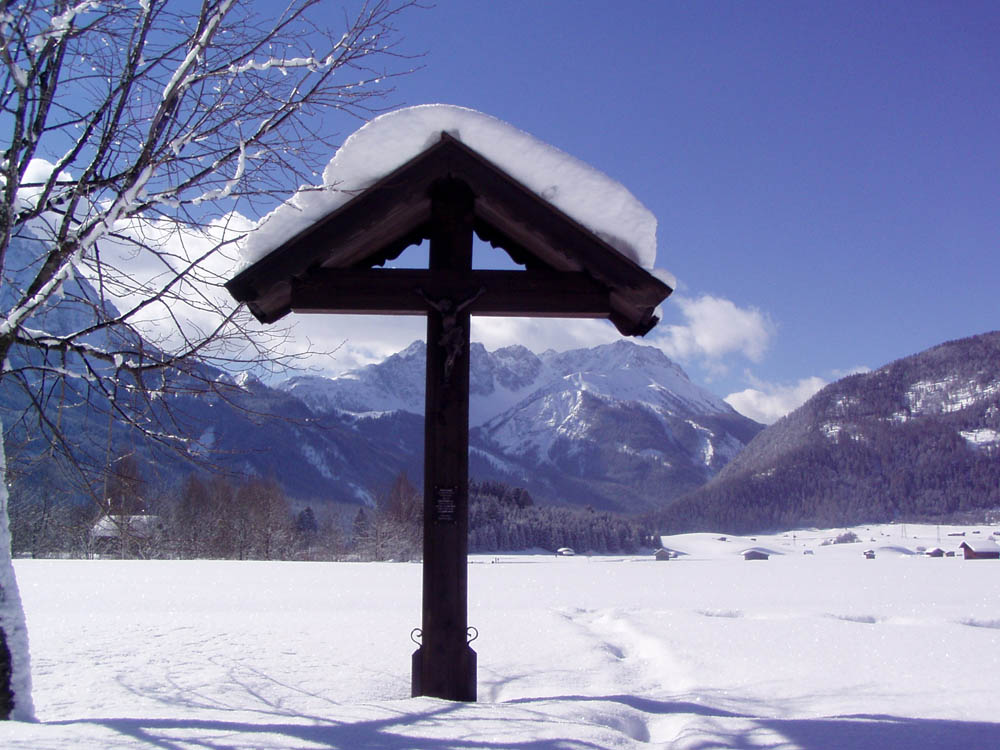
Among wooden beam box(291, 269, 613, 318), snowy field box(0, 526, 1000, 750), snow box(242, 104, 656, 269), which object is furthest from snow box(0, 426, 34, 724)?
snow box(242, 104, 656, 269)

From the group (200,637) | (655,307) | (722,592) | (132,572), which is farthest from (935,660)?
(132,572)

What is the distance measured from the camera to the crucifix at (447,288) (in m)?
4.76

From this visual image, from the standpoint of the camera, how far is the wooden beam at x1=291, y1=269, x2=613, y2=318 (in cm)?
506

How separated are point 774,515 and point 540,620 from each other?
19569 centimetres

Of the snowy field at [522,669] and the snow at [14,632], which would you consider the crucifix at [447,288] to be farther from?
the snow at [14,632]

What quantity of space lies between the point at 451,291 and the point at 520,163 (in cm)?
89

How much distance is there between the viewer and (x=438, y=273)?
5.09 metres

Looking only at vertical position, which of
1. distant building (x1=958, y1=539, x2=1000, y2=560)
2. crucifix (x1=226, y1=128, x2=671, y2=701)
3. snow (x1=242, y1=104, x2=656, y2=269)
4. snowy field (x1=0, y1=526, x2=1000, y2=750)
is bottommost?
distant building (x1=958, y1=539, x2=1000, y2=560)

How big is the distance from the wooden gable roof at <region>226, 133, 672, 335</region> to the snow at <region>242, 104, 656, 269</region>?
0.07m

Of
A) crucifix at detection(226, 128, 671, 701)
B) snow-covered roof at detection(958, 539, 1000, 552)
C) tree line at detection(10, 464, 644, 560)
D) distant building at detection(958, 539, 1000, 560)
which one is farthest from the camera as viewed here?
snow-covered roof at detection(958, 539, 1000, 552)

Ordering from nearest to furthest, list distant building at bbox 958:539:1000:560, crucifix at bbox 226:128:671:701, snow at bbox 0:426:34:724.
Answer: snow at bbox 0:426:34:724, crucifix at bbox 226:128:671:701, distant building at bbox 958:539:1000:560

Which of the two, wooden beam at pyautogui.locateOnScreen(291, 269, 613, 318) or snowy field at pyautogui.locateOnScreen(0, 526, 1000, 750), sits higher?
wooden beam at pyautogui.locateOnScreen(291, 269, 613, 318)

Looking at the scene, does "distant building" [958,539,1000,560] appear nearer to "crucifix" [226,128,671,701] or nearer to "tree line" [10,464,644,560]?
"tree line" [10,464,644,560]

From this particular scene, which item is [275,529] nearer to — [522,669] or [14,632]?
[522,669]
